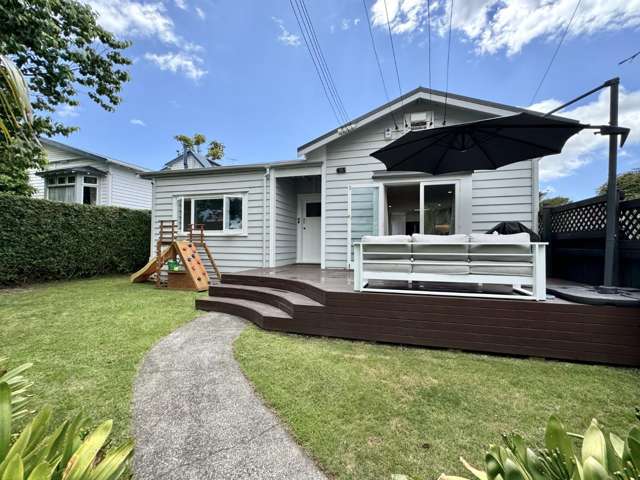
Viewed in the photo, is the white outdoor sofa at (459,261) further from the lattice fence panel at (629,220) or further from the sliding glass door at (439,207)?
the sliding glass door at (439,207)

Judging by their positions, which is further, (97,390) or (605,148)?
(605,148)

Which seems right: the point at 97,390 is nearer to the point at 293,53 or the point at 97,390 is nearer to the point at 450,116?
the point at 450,116

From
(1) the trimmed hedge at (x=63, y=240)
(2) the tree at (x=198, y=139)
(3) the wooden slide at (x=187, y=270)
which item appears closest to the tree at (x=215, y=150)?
(2) the tree at (x=198, y=139)

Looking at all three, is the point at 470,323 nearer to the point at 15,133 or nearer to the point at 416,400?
the point at 416,400

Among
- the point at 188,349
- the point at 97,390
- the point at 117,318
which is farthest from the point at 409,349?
the point at 117,318

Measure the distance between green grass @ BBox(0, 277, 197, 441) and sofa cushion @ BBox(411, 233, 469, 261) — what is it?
3323 millimetres

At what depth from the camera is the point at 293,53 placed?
10.2 meters

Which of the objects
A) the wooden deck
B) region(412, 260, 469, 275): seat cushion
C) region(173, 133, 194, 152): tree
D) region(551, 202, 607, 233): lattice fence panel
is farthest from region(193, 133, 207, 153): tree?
region(551, 202, 607, 233): lattice fence panel

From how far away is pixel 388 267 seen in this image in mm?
3803

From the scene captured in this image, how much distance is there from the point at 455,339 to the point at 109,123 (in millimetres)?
18507

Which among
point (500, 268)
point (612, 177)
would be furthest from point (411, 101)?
point (500, 268)

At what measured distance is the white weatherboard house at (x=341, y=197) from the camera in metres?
5.99

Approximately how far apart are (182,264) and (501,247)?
686cm

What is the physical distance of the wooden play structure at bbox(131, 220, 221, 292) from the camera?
7078 mm
